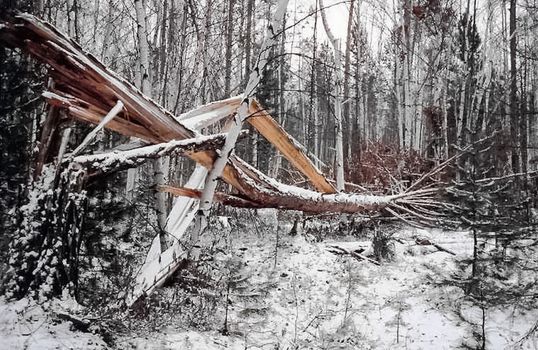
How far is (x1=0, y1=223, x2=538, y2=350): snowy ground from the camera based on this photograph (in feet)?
Answer: 18.3

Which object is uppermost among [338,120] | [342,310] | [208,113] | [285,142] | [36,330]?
[338,120]

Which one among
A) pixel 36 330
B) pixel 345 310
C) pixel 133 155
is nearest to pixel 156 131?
pixel 133 155

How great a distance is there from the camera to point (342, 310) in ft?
22.5

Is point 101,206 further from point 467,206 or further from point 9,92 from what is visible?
point 467,206

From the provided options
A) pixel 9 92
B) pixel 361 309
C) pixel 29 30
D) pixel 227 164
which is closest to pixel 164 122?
pixel 227 164

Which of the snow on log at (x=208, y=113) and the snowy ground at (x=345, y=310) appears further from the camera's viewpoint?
the snowy ground at (x=345, y=310)

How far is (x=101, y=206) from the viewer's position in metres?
5.06

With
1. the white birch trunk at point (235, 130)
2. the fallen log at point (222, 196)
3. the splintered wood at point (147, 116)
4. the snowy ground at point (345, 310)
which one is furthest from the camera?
the snowy ground at point (345, 310)

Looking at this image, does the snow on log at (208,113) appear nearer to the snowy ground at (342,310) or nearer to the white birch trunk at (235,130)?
the white birch trunk at (235,130)

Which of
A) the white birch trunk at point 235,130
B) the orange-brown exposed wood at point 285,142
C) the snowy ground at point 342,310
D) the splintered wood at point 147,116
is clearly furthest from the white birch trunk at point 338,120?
the white birch trunk at point 235,130

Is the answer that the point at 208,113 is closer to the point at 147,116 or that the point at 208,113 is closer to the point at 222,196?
the point at 222,196

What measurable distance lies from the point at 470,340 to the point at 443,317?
26.2 inches

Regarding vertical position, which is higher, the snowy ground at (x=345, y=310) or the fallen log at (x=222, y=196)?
the fallen log at (x=222, y=196)

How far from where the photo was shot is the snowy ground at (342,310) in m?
5.59
